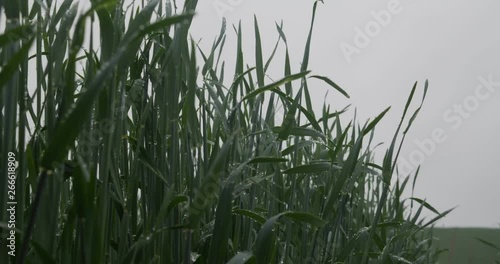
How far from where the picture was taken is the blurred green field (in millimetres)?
3500

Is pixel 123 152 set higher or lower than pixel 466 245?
higher

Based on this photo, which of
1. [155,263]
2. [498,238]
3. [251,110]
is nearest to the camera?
[155,263]

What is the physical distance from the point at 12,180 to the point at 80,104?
318 mm

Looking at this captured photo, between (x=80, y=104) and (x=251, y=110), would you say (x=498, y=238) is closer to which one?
(x=251, y=110)

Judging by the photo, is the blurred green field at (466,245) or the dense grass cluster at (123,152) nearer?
the dense grass cluster at (123,152)

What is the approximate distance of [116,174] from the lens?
52cm

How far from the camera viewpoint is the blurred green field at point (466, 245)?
11.5 ft

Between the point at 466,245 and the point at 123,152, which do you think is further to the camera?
the point at 466,245

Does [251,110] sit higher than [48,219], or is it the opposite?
[251,110]

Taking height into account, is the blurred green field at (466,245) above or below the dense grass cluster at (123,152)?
below

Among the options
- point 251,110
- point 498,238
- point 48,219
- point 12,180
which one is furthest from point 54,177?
point 498,238

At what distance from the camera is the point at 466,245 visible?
3746 mm

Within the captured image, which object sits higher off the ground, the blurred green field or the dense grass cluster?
the dense grass cluster

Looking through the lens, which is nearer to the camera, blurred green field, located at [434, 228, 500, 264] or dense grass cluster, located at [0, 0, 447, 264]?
dense grass cluster, located at [0, 0, 447, 264]
